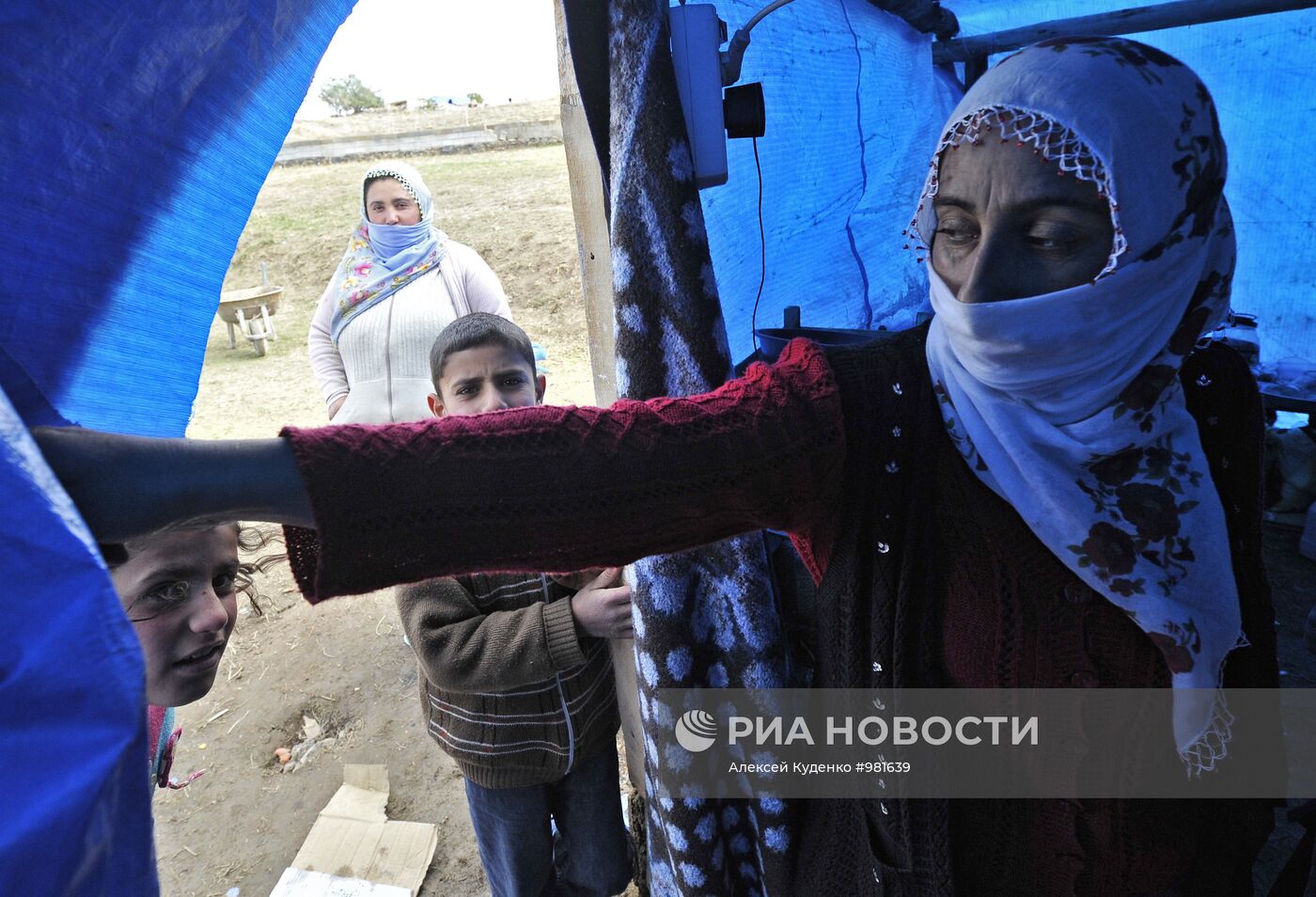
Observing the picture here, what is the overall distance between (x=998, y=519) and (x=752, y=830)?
80 cm

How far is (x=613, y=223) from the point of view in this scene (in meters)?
1.32

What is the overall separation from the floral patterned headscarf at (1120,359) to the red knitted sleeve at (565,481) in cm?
23

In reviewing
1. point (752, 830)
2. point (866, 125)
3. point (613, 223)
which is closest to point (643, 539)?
point (613, 223)

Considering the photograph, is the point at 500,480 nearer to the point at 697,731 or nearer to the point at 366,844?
the point at 697,731

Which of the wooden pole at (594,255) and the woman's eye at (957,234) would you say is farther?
the wooden pole at (594,255)

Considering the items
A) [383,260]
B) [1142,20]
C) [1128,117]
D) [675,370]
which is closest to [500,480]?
[675,370]

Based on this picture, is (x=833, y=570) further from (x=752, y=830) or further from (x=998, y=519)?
(x=752, y=830)

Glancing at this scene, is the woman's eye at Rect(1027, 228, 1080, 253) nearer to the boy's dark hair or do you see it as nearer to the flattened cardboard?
the boy's dark hair

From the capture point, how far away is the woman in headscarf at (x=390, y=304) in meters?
3.55

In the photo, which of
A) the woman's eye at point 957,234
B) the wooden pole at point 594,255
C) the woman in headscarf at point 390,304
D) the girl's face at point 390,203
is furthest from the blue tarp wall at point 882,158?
the girl's face at point 390,203

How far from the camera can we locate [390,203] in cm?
373

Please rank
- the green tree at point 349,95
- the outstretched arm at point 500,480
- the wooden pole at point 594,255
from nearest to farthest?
1. the outstretched arm at point 500,480
2. the wooden pole at point 594,255
3. the green tree at point 349,95

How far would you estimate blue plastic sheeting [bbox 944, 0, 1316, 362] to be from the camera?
319cm

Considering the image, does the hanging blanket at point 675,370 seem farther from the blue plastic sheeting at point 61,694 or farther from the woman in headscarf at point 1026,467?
the blue plastic sheeting at point 61,694
